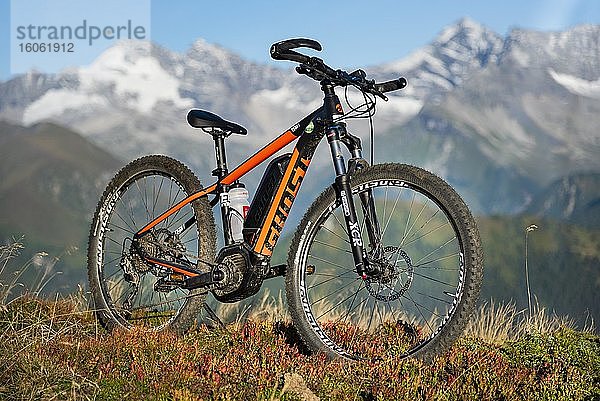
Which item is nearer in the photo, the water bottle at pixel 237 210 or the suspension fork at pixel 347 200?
the suspension fork at pixel 347 200

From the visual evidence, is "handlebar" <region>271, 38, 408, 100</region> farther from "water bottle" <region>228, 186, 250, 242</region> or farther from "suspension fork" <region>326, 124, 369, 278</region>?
"water bottle" <region>228, 186, 250, 242</region>

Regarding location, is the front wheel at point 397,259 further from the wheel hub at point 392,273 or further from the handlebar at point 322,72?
the handlebar at point 322,72

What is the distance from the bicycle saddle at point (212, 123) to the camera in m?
6.83

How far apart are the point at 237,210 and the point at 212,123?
758mm

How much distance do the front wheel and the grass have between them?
30 cm

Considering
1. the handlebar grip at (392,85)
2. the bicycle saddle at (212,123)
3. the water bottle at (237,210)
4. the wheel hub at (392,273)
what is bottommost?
the wheel hub at (392,273)

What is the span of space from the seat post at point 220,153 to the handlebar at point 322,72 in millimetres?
1159

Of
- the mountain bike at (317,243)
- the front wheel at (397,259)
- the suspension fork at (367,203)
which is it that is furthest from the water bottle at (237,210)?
the suspension fork at (367,203)

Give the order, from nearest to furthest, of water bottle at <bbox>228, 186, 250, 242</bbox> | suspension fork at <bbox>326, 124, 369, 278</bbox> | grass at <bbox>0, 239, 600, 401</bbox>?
grass at <bbox>0, 239, 600, 401</bbox>
suspension fork at <bbox>326, 124, 369, 278</bbox>
water bottle at <bbox>228, 186, 250, 242</bbox>

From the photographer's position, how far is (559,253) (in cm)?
2469

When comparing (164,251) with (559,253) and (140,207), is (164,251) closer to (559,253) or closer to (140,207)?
(140,207)

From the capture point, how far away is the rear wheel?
7031mm

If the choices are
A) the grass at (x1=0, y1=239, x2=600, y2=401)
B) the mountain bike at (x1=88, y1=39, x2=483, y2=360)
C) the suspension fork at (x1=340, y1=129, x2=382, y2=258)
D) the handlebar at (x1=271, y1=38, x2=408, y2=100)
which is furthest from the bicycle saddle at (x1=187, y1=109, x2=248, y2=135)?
the grass at (x1=0, y1=239, x2=600, y2=401)

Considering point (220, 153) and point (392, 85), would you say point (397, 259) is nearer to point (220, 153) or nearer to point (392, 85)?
point (392, 85)
